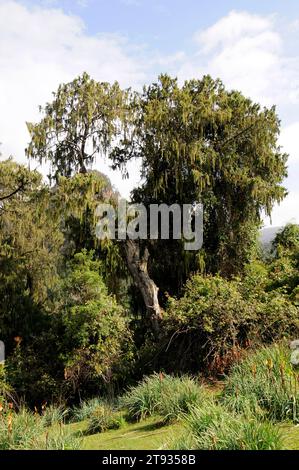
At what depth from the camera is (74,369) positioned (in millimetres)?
12016

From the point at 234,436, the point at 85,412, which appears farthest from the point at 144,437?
the point at 85,412

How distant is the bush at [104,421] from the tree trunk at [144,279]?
6.64 meters

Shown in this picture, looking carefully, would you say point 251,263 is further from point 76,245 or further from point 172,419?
point 172,419

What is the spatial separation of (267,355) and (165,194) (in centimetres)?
886

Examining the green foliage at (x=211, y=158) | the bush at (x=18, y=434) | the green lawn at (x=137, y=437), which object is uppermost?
the green foliage at (x=211, y=158)

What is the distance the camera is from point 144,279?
47.9 feet

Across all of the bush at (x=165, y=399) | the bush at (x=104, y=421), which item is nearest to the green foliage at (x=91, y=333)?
the bush at (x=165, y=399)

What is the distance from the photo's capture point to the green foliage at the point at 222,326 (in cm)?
998

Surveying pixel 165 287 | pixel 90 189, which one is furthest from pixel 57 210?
pixel 165 287

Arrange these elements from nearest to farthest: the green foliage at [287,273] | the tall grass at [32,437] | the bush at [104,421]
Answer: the tall grass at [32,437] < the bush at [104,421] < the green foliage at [287,273]

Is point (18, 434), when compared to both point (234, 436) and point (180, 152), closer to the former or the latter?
point (234, 436)

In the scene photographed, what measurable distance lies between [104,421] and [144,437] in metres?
1.51

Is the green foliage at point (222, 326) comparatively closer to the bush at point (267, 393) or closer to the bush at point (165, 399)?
the bush at point (165, 399)

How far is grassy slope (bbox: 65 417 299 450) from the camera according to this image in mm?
5020
